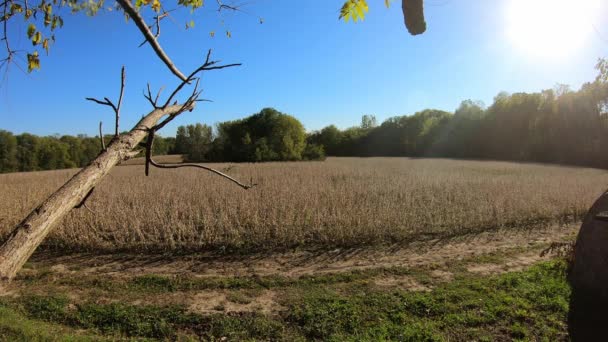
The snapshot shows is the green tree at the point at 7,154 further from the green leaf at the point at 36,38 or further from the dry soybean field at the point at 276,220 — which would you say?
the green leaf at the point at 36,38

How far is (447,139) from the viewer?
Answer: 56844 mm

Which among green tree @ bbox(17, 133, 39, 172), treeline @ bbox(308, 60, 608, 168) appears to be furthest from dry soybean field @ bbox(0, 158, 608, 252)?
green tree @ bbox(17, 133, 39, 172)

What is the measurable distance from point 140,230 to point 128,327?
15.2 feet

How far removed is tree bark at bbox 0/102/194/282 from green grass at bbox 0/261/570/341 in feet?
10.4

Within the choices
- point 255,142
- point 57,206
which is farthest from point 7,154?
point 57,206

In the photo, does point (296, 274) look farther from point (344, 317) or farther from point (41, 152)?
point (41, 152)

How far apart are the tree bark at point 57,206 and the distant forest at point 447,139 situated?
35.9 meters

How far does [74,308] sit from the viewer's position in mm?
4789

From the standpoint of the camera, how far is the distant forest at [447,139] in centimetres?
3653

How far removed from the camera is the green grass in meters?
4.04

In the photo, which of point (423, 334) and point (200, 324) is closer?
point (423, 334)

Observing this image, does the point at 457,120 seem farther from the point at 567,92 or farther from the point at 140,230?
the point at 140,230

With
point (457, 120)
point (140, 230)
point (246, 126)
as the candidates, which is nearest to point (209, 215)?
point (140, 230)

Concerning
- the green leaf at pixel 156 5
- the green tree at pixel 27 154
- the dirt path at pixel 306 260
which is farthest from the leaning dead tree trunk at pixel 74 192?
the green tree at pixel 27 154
